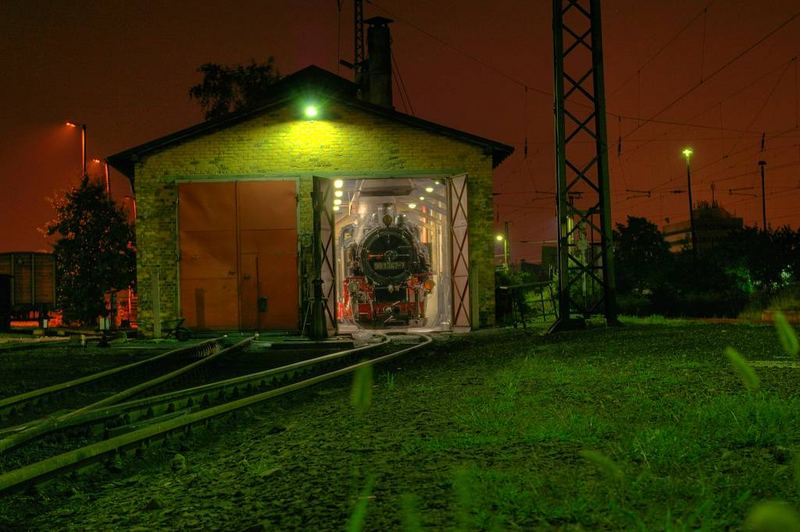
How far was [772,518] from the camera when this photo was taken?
3156 mm

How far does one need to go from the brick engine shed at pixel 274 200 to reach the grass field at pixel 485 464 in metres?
11.8

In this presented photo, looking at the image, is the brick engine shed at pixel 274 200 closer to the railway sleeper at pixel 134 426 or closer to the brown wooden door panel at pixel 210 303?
the brown wooden door panel at pixel 210 303

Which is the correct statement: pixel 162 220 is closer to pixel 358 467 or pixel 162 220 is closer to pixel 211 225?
pixel 211 225

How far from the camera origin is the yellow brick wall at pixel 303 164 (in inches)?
771

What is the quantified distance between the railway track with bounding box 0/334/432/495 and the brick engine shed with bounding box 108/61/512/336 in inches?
372

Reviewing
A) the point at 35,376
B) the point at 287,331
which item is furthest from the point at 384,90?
the point at 35,376

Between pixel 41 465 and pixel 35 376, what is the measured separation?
23.1ft

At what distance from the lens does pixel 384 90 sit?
32.2 m

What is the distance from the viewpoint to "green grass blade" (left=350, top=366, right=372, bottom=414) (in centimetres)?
737

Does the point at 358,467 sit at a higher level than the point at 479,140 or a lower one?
lower

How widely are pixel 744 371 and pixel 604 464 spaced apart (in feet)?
13.1

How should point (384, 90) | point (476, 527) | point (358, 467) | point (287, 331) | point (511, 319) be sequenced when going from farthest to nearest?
point (384, 90)
point (511, 319)
point (287, 331)
point (358, 467)
point (476, 527)

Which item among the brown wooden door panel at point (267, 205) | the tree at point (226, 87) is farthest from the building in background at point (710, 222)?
the brown wooden door panel at point (267, 205)

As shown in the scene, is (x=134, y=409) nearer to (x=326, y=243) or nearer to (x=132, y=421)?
(x=132, y=421)
